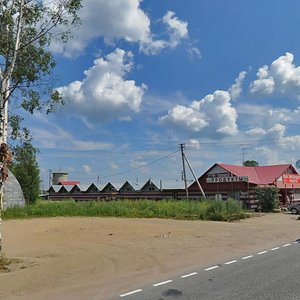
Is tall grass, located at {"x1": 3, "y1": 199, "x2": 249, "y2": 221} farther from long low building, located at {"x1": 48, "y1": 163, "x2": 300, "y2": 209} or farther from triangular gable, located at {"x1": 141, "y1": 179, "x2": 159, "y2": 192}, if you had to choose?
triangular gable, located at {"x1": 141, "y1": 179, "x2": 159, "y2": 192}

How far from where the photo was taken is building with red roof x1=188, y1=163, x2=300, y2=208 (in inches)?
2088

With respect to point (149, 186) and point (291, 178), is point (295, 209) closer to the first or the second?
point (291, 178)

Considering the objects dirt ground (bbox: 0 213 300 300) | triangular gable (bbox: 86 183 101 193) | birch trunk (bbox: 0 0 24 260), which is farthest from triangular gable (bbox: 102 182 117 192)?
birch trunk (bbox: 0 0 24 260)

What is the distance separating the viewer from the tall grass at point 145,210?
32656 millimetres

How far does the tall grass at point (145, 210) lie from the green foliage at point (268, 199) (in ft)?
25.4

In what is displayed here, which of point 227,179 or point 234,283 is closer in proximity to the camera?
point 234,283

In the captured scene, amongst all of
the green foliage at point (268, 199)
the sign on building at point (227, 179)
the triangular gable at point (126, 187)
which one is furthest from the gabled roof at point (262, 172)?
the triangular gable at point (126, 187)

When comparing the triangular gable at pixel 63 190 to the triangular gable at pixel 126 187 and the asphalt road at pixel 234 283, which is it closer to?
the triangular gable at pixel 126 187

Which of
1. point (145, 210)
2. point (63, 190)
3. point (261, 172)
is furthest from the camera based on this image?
point (63, 190)

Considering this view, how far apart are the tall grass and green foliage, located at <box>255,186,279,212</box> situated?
775 centimetres

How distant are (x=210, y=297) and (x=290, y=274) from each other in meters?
3.10

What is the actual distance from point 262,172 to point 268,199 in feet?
46.7

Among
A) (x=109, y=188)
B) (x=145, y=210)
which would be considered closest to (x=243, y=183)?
(x=145, y=210)

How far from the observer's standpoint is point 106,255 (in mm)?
14969
